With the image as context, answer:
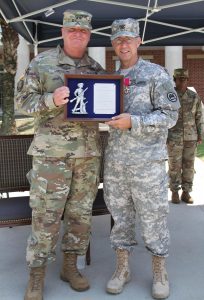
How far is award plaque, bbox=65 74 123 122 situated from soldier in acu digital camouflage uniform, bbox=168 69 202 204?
8.71 feet

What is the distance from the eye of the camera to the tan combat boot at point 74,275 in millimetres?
2906

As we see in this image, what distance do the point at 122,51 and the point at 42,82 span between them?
560 mm

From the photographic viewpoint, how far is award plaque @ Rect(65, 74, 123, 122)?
2494 millimetres

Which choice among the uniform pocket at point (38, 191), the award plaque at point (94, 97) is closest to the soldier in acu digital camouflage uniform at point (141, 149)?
the award plaque at point (94, 97)

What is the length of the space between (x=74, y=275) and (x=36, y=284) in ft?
1.02

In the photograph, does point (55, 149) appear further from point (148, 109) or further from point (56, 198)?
point (148, 109)

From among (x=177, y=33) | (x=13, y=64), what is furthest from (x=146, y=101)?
(x=13, y=64)

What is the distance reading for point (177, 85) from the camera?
16.6 ft

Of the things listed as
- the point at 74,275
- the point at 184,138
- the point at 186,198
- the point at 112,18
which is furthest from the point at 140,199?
the point at 186,198

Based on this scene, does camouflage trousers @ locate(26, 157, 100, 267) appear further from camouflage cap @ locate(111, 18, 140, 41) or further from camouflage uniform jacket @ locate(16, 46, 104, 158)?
camouflage cap @ locate(111, 18, 140, 41)

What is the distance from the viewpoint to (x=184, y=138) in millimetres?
5129

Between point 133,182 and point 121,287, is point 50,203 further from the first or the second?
point 121,287

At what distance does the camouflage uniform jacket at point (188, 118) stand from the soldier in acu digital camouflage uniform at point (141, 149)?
2442 millimetres

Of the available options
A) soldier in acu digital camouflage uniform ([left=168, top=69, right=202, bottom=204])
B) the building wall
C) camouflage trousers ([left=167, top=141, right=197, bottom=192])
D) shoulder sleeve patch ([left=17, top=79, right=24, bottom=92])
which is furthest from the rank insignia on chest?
the building wall
